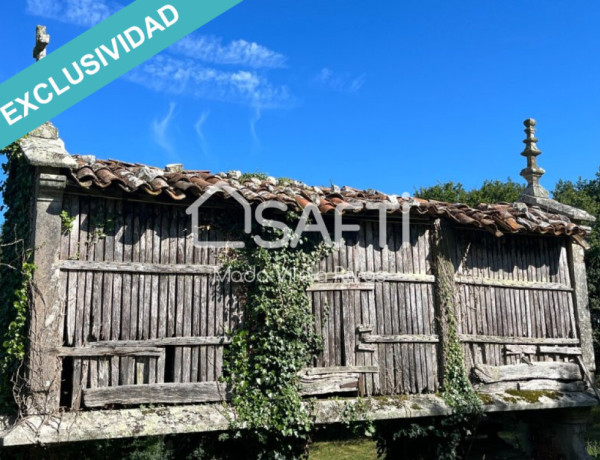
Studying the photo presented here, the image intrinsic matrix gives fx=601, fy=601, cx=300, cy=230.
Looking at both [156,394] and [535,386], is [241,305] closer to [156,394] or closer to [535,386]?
[156,394]

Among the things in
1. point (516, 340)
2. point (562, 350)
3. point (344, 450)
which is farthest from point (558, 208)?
point (344, 450)

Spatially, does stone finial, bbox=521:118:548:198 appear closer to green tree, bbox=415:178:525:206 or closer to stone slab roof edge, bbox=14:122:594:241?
stone slab roof edge, bbox=14:122:594:241

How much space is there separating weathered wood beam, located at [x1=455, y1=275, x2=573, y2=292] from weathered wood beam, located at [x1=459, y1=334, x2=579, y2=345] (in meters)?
0.79

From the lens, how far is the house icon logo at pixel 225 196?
7.24 m

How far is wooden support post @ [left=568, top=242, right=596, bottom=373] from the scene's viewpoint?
984 centimetres

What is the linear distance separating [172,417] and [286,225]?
8.93ft

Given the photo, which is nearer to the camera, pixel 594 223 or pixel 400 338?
pixel 400 338

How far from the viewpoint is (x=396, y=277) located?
339 inches

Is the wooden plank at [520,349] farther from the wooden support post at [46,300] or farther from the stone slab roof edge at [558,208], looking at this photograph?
the wooden support post at [46,300]

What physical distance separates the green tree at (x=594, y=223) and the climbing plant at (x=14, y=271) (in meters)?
17.1

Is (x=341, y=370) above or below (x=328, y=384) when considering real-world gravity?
above

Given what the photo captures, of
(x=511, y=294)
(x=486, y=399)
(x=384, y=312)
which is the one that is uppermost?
(x=511, y=294)

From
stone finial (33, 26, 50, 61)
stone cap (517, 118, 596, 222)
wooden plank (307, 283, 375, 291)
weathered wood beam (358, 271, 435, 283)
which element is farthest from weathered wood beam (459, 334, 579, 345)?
stone finial (33, 26, 50, 61)

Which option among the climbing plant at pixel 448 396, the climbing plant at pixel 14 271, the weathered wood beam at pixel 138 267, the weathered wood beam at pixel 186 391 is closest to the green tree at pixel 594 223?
the climbing plant at pixel 448 396
